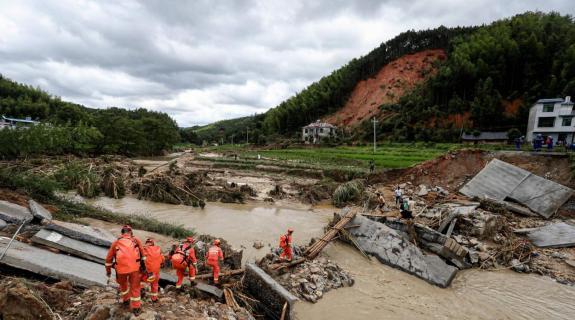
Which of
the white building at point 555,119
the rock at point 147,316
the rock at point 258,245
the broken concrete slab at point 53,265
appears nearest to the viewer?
the rock at point 147,316

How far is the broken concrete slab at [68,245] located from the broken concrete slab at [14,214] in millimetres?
1500

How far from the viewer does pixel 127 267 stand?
4.71m

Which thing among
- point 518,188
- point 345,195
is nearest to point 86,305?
point 345,195

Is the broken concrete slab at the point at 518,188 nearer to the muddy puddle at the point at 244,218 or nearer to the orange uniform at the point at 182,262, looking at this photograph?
the muddy puddle at the point at 244,218

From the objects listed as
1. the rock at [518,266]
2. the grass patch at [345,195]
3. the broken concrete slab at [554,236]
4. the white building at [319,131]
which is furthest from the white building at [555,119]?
the white building at [319,131]

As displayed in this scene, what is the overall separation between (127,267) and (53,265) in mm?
2800

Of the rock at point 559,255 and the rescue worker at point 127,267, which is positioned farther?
the rock at point 559,255

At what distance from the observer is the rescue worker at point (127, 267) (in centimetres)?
469

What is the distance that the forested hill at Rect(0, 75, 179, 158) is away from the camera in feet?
93.3

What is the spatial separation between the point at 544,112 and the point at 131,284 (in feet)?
168

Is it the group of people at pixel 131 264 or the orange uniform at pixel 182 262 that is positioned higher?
the group of people at pixel 131 264

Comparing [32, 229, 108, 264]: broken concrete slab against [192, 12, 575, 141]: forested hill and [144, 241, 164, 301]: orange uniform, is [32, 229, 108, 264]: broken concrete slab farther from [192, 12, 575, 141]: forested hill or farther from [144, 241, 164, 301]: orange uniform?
[192, 12, 575, 141]: forested hill

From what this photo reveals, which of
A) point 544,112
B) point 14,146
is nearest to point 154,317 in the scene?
point 14,146

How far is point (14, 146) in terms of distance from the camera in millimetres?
27422
